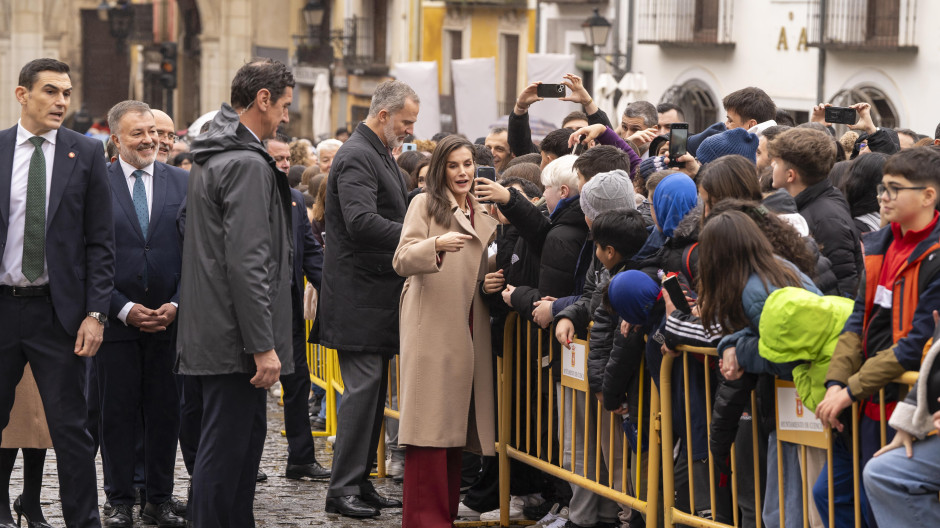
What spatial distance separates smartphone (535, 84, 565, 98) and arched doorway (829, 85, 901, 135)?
1243 cm

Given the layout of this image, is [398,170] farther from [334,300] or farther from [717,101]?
[717,101]

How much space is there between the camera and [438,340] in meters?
6.42

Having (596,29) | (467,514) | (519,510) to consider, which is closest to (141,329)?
(467,514)

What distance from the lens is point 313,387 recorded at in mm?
10859

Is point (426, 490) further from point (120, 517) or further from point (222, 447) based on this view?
point (120, 517)

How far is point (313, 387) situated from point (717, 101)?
44.5ft

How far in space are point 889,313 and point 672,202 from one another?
1269 millimetres

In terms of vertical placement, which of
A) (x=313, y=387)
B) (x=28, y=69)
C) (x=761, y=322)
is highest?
(x=28, y=69)

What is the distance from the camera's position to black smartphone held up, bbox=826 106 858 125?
8.09 meters

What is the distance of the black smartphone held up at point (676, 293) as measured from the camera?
5.29 m

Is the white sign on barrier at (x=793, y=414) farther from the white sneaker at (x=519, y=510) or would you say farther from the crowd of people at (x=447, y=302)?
the white sneaker at (x=519, y=510)

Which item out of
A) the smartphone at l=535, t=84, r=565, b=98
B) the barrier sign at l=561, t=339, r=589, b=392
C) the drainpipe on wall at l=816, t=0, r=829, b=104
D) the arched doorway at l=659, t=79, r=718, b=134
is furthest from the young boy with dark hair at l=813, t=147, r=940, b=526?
the arched doorway at l=659, t=79, r=718, b=134

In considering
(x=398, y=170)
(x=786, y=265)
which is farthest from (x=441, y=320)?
(x=786, y=265)

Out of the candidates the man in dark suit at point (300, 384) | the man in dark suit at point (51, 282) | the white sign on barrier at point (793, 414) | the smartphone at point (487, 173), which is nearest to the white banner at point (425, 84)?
the man in dark suit at point (300, 384)
